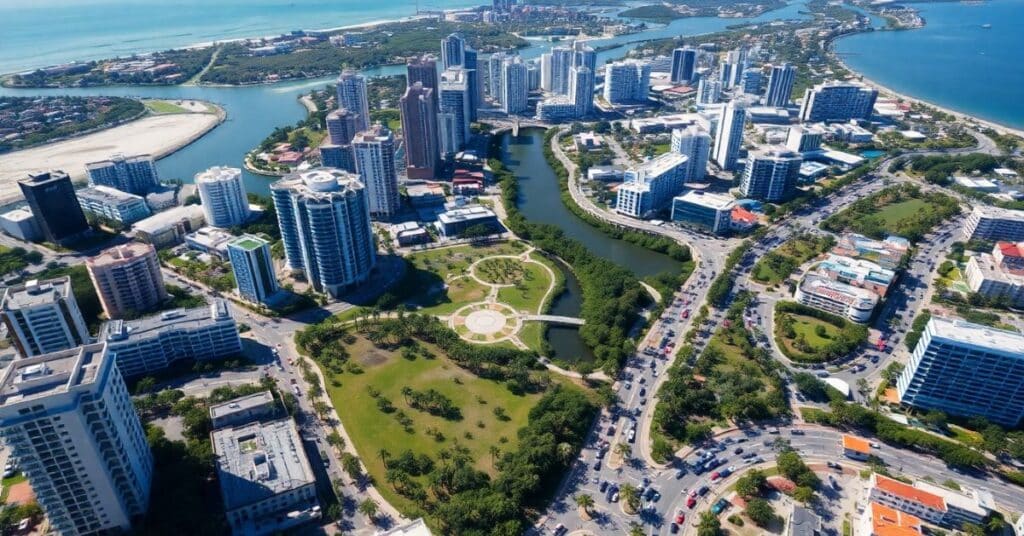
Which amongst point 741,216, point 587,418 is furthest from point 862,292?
point 587,418

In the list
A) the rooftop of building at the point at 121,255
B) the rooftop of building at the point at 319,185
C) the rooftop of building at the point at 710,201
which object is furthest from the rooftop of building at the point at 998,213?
the rooftop of building at the point at 121,255

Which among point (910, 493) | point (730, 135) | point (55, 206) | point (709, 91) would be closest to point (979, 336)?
point (910, 493)

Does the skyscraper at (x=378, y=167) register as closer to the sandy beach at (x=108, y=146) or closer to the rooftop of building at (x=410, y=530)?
the rooftop of building at (x=410, y=530)

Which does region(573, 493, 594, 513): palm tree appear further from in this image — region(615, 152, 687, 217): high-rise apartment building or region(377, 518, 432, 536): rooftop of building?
region(615, 152, 687, 217): high-rise apartment building

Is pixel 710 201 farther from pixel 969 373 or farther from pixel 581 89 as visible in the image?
pixel 581 89

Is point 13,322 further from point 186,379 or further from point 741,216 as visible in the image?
point 741,216

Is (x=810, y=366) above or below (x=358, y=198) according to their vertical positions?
below
